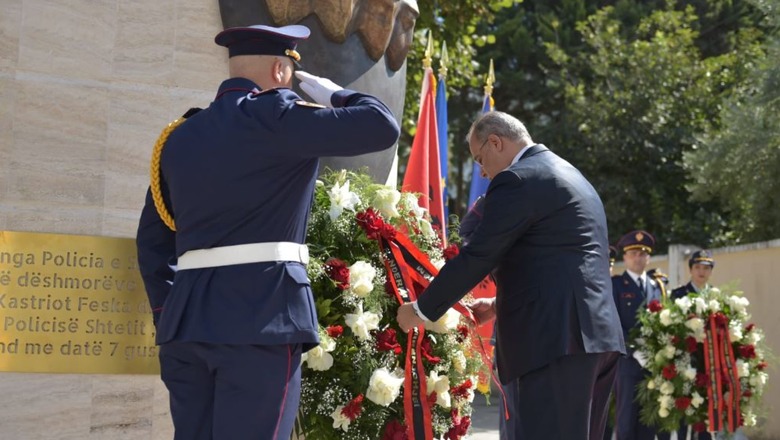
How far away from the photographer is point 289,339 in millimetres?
3883

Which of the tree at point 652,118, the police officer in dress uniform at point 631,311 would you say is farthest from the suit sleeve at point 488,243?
the tree at point 652,118

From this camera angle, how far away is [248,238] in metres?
3.98

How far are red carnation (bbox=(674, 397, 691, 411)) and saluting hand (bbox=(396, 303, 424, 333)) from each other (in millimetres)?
5354

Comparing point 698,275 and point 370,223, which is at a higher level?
point 370,223

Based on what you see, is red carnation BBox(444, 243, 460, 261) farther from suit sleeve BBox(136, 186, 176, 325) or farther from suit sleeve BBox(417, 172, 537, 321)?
suit sleeve BBox(136, 186, 176, 325)

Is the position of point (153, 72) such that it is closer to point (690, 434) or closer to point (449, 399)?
point (449, 399)

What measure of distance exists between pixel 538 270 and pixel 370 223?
2.62 ft

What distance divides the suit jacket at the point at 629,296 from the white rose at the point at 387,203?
5683mm

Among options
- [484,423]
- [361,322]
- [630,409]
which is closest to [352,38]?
[361,322]

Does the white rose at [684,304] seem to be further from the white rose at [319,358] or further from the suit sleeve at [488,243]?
the white rose at [319,358]

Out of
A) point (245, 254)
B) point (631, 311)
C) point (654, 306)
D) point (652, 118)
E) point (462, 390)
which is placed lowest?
point (631, 311)

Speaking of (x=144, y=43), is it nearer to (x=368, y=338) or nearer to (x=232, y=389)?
(x=368, y=338)

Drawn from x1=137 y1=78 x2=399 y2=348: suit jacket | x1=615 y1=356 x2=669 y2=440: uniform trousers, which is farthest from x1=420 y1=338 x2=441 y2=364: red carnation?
x1=615 y1=356 x2=669 y2=440: uniform trousers

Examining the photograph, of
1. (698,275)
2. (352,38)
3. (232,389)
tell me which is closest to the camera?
(232,389)
